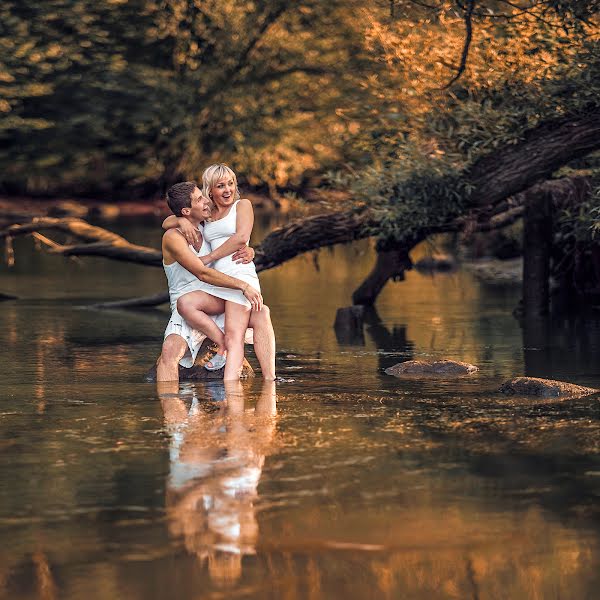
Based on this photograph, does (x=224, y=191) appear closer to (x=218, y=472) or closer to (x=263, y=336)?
(x=263, y=336)

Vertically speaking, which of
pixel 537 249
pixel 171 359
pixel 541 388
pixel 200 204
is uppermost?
pixel 200 204

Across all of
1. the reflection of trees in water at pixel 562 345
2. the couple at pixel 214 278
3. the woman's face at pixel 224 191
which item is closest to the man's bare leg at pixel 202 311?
the couple at pixel 214 278

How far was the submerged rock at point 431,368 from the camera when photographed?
1368 cm

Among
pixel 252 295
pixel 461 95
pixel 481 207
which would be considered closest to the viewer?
pixel 252 295

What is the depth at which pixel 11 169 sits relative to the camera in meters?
51.3

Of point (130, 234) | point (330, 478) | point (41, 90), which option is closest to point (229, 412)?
point (330, 478)

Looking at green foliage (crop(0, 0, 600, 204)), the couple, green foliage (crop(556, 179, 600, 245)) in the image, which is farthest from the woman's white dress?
green foliage (crop(0, 0, 600, 204))

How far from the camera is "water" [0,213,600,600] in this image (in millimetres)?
7234

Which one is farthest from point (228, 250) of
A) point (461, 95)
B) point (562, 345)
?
point (461, 95)

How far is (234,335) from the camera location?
42.7 feet

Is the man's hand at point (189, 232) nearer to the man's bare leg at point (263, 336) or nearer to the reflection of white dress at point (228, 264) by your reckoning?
the reflection of white dress at point (228, 264)

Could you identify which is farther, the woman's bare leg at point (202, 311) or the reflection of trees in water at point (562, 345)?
the reflection of trees in water at point (562, 345)

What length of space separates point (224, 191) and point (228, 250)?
0.46m

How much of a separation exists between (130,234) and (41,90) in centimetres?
1126
